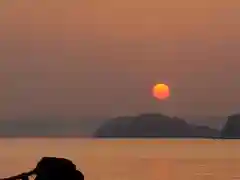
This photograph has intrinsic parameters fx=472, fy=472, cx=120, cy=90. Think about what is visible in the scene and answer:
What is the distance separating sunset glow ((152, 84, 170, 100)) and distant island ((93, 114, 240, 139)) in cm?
5

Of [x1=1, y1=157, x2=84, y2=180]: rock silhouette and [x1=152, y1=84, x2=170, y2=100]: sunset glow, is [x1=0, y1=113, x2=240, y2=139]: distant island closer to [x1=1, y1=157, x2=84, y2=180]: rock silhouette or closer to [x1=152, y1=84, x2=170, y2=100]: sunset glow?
[x1=152, y1=84, x2=170, y2=100]: sunset glow

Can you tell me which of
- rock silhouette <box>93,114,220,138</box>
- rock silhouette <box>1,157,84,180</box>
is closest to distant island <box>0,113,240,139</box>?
rock silhouette <box>93,114,220,138</box>

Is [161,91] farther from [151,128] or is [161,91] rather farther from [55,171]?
[55,171]

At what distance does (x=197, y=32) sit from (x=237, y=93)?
170 mm

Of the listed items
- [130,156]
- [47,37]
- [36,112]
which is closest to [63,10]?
[47,37]

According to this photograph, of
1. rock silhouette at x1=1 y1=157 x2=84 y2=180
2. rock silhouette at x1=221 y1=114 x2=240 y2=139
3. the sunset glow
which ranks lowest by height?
rock silhouette at x1=1 y1=157 x2=84 y2=180

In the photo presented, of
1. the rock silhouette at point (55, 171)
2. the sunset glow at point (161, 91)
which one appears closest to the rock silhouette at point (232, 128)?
the sunset glow at point (161, 91)

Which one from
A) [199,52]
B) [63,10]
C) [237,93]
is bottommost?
[237,93]

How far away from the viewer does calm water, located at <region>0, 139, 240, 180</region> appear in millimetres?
984

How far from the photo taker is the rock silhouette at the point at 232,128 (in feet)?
3.61

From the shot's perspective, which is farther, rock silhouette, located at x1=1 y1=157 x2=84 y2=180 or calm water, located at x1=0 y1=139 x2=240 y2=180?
calm water, located at x1=0 y1=139 x2=240 y2=180

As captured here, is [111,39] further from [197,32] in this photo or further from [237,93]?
[237,93]

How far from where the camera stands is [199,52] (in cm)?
109

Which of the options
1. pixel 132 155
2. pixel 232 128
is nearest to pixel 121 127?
pixel 132 155
